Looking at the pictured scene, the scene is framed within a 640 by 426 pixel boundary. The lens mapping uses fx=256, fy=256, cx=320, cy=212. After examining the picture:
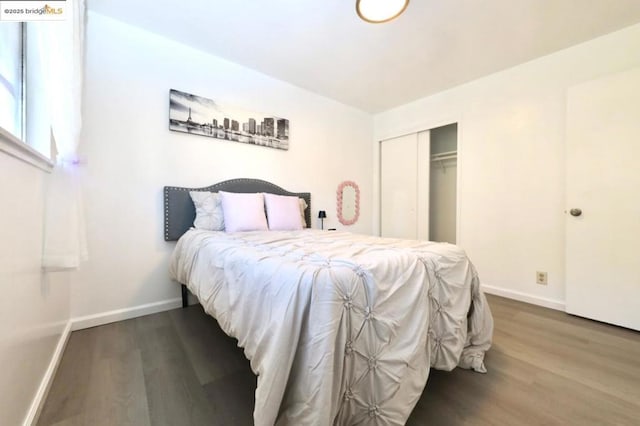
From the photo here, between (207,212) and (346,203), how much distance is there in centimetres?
211

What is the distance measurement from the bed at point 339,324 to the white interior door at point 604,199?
1729 mm

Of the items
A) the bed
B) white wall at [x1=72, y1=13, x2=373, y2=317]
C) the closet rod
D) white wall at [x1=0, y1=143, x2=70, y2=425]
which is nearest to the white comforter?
the bed

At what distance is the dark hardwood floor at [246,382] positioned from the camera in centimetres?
115

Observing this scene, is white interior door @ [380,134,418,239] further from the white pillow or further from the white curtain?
the white curtain

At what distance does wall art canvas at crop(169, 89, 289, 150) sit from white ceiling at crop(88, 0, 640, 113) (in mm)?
524

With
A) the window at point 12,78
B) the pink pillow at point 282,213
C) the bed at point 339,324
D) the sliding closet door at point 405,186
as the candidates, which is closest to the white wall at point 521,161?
the sliding closet door at point 405,186

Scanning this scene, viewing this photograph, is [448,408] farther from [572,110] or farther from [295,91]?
[295,91]

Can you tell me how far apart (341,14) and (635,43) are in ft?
8.12

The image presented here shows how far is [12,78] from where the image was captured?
1.36m

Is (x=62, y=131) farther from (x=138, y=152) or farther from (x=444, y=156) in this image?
(x=444, y=156)

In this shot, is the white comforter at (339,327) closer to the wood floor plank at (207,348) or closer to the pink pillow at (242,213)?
the wood floor plank at (207,348)

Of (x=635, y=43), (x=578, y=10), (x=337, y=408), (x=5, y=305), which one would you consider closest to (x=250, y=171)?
(x=5, y=305)

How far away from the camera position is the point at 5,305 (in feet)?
2.91

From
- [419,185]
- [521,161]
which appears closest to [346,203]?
[419,185]
